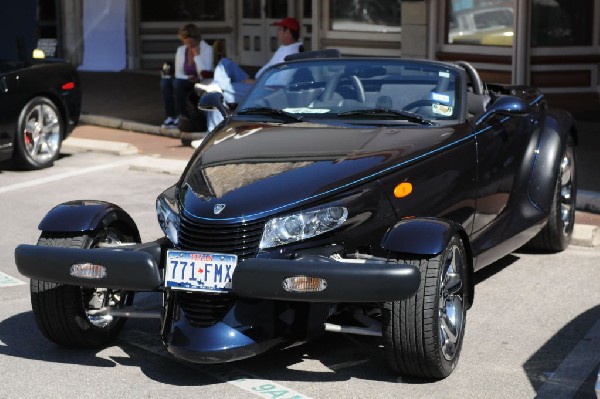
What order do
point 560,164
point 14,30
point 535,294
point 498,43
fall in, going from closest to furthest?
point 535,294 < point 560,164 < point 14,30 < point 498,43

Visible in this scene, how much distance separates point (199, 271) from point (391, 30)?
13176 mm

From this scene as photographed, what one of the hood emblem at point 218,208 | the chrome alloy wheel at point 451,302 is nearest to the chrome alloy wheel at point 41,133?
the hood emblem at point 218,208

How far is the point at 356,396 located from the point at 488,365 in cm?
84

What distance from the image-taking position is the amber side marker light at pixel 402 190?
21.0ft

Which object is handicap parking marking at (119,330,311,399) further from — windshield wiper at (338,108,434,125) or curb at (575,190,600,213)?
curb at (575,190,600,213)

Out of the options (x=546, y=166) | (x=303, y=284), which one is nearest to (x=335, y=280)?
(x=303, y=284)

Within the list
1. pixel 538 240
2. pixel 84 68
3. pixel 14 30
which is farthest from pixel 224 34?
pixel 538 240

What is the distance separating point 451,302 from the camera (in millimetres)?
6262

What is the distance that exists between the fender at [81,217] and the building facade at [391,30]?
10.1 meters

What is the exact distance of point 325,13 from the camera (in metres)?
19.6

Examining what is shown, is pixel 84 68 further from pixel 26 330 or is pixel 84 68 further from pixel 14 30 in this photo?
pixel 26 330

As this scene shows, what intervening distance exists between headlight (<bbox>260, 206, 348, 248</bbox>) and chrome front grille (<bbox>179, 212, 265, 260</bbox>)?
0.05m

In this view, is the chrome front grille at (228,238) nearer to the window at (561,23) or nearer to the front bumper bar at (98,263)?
the front bumper bar at (98,263)

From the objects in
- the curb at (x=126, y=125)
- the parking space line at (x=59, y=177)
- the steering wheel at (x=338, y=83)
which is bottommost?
the parking space line at (x=59, y=177)
